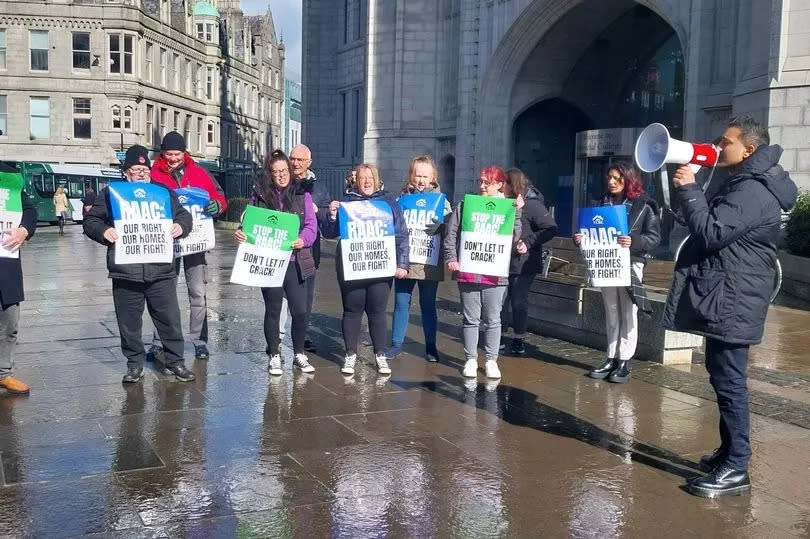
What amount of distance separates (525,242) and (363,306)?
5.57 ft

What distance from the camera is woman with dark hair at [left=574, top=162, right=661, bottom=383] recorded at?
7.70 metres

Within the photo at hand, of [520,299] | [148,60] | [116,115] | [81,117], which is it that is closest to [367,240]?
[520,299]

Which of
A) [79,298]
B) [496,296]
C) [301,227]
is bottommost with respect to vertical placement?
[79,298]

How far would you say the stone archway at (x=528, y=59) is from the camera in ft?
86.0

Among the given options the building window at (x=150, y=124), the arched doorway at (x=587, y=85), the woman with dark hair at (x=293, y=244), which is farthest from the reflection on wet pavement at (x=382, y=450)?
the building window at (x=150, y=124)

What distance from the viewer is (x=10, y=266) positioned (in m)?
7.02

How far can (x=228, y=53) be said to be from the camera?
7381cm

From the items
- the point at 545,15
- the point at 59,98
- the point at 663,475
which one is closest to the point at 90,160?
the point at 59,98

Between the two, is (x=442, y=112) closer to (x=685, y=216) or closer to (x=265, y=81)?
(x=685, y=216)

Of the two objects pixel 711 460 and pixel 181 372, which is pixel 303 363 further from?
pixel 711 460

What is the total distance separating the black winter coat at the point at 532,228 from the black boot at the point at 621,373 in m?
1.42

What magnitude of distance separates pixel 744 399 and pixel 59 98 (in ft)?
181

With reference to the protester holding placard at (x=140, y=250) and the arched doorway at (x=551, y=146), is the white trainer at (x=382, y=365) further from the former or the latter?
the arched doorway at (x=551, y=146)

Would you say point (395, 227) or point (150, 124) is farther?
point (150, 124)
